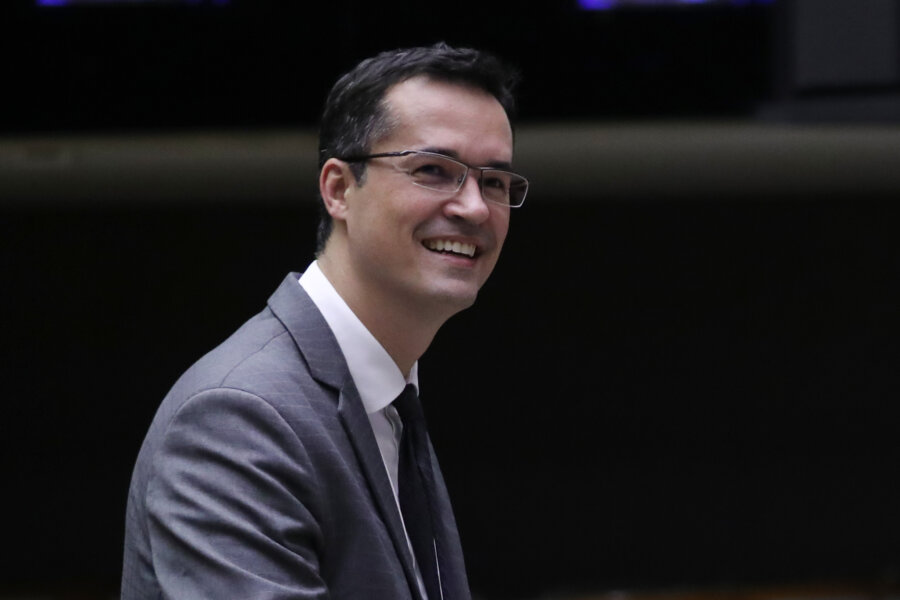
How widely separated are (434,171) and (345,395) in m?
0.27

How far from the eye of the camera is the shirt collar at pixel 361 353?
1.26 meters

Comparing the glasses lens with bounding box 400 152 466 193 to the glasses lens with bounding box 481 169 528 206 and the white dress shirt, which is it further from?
the white dress shirt

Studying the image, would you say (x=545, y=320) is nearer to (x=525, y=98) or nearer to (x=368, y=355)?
(x=525, y=98)

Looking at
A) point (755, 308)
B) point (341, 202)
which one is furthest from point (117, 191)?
point (341, 202)

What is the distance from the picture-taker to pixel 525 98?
4.40 meters

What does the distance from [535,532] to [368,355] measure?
11.2 ft

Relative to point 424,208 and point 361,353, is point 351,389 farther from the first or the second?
point 424,208

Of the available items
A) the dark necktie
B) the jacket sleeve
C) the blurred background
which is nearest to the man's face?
the dark necktie

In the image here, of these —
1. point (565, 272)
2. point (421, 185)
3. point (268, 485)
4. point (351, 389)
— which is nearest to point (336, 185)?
point (421, 185)

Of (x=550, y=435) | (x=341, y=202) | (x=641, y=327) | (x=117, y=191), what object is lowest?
(x=550, y=435)

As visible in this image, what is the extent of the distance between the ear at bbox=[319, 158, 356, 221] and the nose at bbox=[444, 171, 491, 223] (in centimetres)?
13

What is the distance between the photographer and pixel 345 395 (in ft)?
3.91

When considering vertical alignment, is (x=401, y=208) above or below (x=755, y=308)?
above

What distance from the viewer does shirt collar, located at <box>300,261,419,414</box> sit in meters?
1.26
